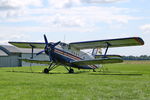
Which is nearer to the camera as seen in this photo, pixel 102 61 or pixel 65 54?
pixel 102 61

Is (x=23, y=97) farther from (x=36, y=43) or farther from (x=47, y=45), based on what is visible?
(x=36, y=43)

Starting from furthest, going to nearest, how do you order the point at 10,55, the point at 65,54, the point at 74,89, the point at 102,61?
the point at 10,55 < the point at 65,54 < the point at 102,61 < the point at 74,89

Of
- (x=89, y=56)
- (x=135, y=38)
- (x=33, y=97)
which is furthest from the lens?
(x=89, y=56)

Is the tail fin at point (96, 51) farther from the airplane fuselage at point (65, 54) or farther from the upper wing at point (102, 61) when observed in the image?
the upper wing at point (102, 61)

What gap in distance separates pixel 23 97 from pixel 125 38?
1485 centimetres

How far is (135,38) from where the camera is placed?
21.6 m

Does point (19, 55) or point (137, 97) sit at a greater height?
point (19, 55)

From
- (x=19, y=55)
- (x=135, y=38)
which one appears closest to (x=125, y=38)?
(x=135, y=38)

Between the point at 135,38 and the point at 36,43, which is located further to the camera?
the point at 36,43

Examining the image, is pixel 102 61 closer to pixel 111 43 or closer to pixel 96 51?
pixel 111 43

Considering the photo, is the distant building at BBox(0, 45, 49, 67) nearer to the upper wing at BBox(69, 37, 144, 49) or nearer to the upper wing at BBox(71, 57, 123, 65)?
the upper wing at BBox(69, 37, 144, 49)

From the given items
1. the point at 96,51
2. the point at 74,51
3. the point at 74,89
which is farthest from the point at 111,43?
the point at 74,89

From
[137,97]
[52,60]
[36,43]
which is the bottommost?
[137,97]

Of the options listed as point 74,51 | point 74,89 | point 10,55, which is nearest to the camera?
point 74,89
